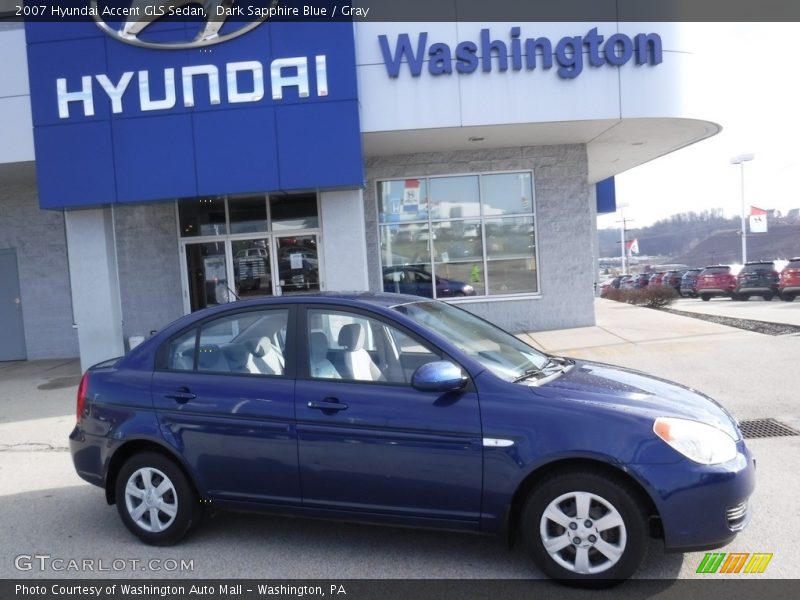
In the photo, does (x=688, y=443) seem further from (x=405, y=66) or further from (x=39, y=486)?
(x=405, y=66)

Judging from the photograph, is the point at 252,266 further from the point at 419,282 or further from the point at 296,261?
the point at 419,282

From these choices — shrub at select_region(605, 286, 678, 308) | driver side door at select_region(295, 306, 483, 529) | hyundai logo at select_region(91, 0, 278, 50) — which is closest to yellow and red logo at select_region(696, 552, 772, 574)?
driver side door at select_region(295, 306, 483, 529)

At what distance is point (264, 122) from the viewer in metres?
10.5

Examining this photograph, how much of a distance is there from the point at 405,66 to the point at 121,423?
8.50 m

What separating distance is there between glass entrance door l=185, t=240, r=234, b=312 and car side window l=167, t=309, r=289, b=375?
9146mm

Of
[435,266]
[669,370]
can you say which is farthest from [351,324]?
[435,266]

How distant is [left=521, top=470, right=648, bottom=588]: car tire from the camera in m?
3.45

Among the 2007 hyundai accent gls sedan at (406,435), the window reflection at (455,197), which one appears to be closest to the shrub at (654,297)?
the window reflection at (455,197)

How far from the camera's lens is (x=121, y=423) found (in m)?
4.38

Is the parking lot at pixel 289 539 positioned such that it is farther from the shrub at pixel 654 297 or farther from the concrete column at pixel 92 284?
the shrub at pixel 654 297

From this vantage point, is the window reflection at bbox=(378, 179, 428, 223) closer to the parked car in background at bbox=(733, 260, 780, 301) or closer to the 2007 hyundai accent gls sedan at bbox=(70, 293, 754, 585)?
the 2007 hyundai accent gls sedan at bbox=(70, 293, 754, 585)

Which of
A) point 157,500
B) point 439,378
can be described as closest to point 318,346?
point 439,378

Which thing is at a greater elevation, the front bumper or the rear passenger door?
the rear passenger door

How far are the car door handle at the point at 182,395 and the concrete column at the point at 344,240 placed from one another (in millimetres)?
6452
